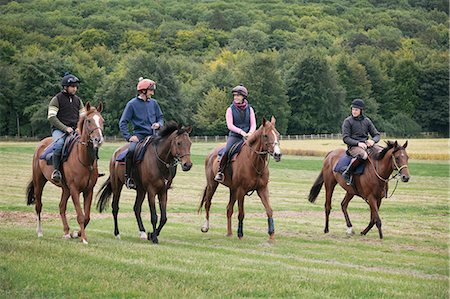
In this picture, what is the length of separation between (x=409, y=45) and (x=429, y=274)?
553 ft

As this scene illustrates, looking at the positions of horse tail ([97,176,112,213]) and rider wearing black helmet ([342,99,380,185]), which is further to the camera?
rider wearing black helmet ([342,99,380,185])

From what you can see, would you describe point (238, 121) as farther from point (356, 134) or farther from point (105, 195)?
point (105, 195)

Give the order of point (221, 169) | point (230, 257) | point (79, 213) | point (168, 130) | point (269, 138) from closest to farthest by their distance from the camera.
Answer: point (230, 257)
point (79, 213)
point (168, 130)
point (269, 138)
point (221, 169)

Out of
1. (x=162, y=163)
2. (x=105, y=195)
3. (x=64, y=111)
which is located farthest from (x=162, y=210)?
(x=64, y=111)

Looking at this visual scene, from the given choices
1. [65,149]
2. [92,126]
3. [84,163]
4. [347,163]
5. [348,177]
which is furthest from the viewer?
[347,163]

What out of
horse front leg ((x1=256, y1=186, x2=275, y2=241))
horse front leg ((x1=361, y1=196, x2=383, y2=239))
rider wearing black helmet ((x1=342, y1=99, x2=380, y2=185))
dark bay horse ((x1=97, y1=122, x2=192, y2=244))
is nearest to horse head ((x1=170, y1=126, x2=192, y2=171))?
dark bay horse ((x1=97, y1=122, x2=192, y2=244))

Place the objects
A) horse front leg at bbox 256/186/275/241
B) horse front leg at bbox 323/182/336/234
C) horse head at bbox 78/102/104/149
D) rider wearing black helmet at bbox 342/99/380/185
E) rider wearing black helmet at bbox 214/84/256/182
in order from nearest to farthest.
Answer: horse head at bbox 78/102/104/149 < horse front leg at bbox 256/186/275/241 < rider wearing black helmet at bbox 214/84/256/182 < rider wearing black helmet at bbox 342/99/380/185 < horse front leg at bbox 323/182/336/234

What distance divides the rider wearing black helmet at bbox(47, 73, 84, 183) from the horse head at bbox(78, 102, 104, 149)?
0.69 metres

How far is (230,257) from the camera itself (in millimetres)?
13938

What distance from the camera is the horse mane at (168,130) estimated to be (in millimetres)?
16647

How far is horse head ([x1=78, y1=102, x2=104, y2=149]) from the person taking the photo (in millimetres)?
15172

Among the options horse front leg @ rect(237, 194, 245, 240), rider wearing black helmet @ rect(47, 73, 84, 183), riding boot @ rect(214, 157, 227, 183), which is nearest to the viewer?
rider wearing black helmet @ rect(47, 73, 84, 183)

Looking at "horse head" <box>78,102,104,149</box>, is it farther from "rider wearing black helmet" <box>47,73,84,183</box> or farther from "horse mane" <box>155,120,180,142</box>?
"horse mane" <box>155,120,180,142</box>

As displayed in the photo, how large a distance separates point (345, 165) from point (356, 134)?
3.11 feet
